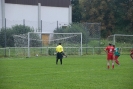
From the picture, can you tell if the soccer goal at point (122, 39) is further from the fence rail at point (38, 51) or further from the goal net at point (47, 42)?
the goal net at point (47, 42)

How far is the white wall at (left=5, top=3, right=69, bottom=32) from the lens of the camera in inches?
1471

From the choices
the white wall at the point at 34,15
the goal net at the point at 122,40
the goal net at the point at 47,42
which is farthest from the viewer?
the goal net at the point at 122,40

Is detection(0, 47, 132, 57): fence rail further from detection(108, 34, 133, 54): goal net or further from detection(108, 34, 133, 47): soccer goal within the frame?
detection(108, 34, 133, 47): soccer goal

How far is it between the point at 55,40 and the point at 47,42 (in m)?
0.90

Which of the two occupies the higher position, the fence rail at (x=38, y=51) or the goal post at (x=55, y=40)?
the goal post at (x=55, y=40)

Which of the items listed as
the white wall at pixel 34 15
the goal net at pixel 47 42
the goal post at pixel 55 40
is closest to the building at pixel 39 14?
the white wall at pixel 34 15

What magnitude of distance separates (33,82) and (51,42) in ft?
71.2

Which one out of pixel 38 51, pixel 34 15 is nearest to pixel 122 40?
pixel 34 15

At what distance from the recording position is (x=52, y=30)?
40.6m

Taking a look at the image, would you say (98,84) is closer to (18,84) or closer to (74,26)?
(18,84)

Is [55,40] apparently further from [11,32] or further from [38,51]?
[11,32]

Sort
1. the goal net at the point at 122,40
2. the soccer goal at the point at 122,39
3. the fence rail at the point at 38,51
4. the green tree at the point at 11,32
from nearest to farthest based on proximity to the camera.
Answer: the fence rail at the point at 38,51
the green tree at the point at 11,32
the goal net at the point at 122,40
the soccer goal at the point at 122,39

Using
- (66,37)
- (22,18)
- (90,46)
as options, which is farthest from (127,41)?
(22,18)

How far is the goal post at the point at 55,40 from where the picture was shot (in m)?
35.0
